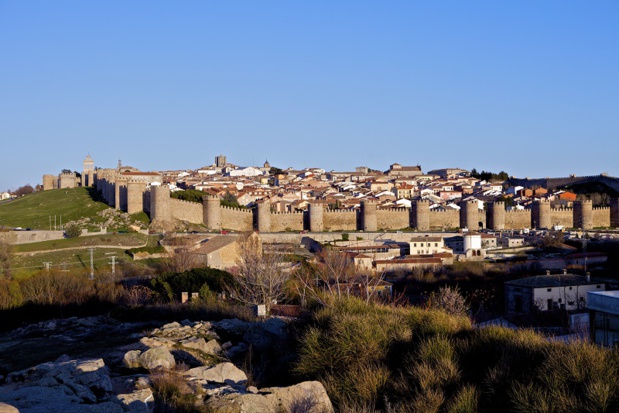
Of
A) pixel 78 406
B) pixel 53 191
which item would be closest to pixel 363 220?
pixel 53 191

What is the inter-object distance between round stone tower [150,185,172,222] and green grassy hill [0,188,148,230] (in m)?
0.86

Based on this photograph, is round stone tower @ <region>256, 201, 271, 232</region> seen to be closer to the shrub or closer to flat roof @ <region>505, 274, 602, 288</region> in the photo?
the shrub

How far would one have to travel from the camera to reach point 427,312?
9.57 meters

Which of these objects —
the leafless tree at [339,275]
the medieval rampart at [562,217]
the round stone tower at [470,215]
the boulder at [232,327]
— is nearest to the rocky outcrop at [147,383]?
the boulder at [232,327]

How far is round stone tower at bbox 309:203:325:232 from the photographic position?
152 ft

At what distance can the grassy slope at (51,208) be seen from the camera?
46.2 metres

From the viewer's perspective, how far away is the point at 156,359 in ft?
27.9

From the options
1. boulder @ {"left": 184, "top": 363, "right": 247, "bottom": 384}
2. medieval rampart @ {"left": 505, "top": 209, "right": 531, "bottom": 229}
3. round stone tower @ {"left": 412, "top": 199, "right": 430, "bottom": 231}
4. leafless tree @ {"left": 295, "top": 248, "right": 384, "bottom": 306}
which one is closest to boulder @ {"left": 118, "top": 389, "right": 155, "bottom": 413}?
boulder @ {"left": 184, "top": 363, "right": 247, "bottom": 384}

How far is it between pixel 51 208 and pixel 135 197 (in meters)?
10.3

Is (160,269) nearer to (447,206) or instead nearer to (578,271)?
(578,271)

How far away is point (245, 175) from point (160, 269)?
53.0 metres

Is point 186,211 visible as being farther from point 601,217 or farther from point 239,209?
point 601,217

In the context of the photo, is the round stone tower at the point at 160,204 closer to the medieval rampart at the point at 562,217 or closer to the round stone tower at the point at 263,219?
the round stone tower at the point at 263,219

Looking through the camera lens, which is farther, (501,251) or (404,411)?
(501,251)
